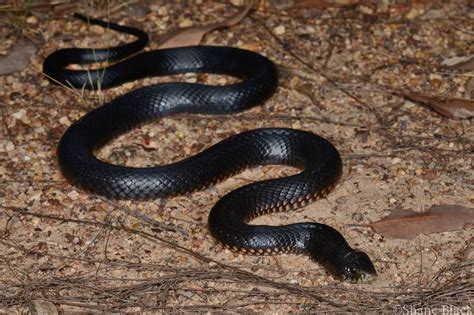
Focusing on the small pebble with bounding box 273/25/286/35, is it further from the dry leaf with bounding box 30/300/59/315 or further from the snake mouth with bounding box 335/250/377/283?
the dry leaf with bounding box 30/300/59/315

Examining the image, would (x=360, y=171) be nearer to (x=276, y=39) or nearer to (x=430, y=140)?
(x=430, y=140)

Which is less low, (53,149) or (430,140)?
(430,140)

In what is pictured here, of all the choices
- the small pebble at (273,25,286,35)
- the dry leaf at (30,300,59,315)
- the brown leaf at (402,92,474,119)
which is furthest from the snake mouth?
the small pebble at (273,25,286,35)

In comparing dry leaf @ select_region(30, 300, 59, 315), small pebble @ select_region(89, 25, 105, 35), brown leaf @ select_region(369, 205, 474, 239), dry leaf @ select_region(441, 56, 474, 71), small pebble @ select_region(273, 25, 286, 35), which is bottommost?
small pebble @ select_region(89, 25, 105, 35)

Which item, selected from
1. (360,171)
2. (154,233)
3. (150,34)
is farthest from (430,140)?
(150,34)

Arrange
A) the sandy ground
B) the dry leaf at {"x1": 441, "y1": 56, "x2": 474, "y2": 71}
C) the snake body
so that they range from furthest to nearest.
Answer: the dry leaf at {"x1": 441, "y1": 56, "x2": 474, "y2": 71} → the snake body → the sandy ground

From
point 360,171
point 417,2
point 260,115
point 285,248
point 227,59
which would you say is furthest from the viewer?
point 417,2

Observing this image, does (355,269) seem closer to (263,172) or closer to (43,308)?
(263,172)

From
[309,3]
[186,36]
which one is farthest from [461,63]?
[186,36]
